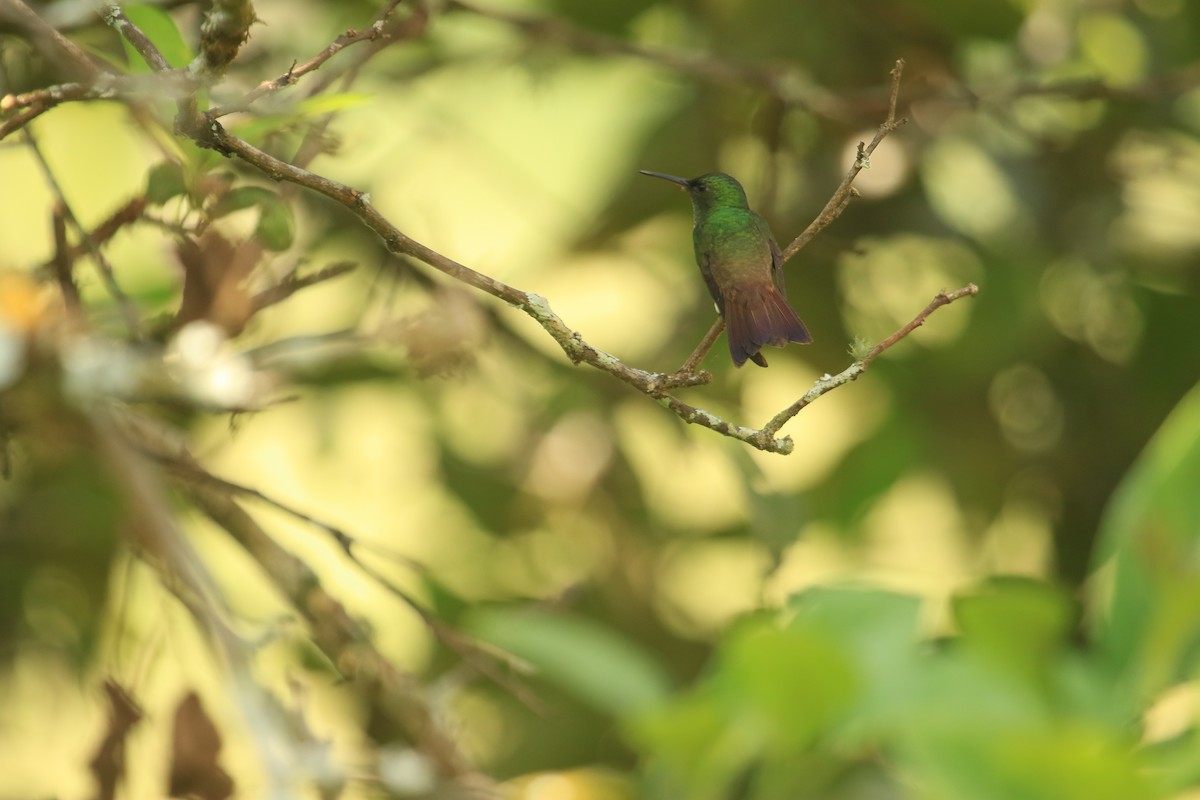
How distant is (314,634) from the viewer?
104 centimetres

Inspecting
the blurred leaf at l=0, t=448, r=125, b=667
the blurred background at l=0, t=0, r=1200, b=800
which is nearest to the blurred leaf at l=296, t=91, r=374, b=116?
the blurred background at l=0, t=0, r=1200, b=800

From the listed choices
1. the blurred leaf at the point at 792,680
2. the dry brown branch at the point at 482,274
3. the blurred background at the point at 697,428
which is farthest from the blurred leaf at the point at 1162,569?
the dry brown branch at the point at 482,274

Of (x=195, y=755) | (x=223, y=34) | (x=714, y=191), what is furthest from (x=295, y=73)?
(x=195, y=755)

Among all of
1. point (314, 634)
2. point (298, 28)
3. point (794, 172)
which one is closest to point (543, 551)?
point (794, 172)

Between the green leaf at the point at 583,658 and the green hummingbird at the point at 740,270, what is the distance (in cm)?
62

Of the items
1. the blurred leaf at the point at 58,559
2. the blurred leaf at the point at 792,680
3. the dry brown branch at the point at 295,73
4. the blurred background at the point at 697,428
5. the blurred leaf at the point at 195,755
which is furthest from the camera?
the blurred leaf at the point at 58,559

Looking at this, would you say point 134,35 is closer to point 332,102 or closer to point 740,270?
point 332,102

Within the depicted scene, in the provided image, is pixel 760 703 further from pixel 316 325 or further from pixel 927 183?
pixel 316 325

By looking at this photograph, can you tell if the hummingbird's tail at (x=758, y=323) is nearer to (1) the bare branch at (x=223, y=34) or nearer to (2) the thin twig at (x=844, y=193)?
(2) the thin twig at (x=844, y=193)

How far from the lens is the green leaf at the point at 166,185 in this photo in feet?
2.80

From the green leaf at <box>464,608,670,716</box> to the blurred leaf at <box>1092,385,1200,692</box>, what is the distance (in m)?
0.49

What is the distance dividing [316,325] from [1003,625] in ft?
3.93

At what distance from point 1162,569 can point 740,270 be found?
0.68 meters

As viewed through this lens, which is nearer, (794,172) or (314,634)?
(314,634)
